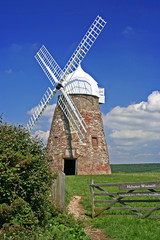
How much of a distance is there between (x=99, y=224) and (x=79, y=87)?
18.1 metres

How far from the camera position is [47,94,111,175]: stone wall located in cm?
2383

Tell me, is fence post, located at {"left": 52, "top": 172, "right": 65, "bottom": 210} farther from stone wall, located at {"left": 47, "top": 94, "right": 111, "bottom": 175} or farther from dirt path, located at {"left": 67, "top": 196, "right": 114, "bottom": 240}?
stone wall, located at {"left": 47, "top": 94, "right": 111, "bottom": 175}

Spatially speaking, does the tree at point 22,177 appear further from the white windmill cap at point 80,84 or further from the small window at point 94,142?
the white windmill cap at point 80,84

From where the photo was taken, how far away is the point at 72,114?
948 inches

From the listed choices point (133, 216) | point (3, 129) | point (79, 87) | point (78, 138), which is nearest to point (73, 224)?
point (133, 216)

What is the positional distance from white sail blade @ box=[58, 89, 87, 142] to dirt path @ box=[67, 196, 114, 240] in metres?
11.5

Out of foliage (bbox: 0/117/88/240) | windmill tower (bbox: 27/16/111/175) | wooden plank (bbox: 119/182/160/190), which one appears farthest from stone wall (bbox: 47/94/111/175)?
foliage (bbox: 0/117/88/240)

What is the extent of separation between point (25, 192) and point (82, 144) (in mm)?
17622

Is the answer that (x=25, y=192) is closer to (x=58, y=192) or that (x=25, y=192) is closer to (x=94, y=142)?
(x=58, y=192)

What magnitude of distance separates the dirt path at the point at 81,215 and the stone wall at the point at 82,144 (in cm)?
1183

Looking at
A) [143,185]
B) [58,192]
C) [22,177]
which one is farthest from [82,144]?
[22,177]

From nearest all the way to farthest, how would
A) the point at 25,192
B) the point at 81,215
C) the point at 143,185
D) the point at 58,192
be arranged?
the point at 25,192
the point at 143,185
the point at 58,192
the point at 81,215

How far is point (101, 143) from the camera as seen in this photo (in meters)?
24.8

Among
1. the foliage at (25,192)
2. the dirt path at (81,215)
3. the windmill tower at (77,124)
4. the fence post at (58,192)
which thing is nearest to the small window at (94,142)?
the windmill tower at (77,124)
